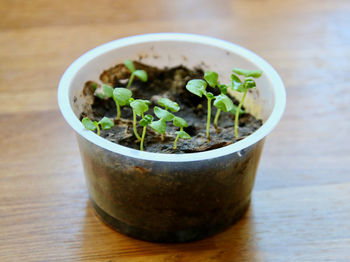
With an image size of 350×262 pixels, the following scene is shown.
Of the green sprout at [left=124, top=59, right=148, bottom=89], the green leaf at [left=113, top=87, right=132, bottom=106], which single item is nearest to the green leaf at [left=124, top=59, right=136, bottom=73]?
the green sprout at [left=124, top=59, right=148, bottom=89]

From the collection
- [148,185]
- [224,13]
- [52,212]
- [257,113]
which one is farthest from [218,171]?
[224,13]

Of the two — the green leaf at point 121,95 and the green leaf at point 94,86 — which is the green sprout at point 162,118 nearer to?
the green leaf at point 121,95

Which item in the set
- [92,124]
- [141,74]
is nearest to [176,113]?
[141,74]

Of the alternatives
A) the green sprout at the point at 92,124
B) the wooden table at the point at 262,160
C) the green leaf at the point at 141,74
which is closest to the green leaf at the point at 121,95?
the green sprout at the point at 92,124

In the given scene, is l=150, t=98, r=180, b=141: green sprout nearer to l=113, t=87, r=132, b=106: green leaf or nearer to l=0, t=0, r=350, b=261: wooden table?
l=113, t=87, r=132, b=106: green leaf

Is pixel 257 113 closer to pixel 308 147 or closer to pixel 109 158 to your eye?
pixel 308 147
